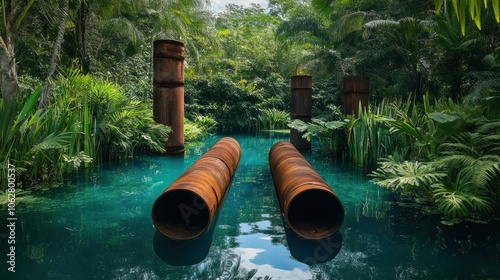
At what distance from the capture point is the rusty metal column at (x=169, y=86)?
25.1 feet

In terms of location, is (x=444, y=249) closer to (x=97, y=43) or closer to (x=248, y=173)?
(x=248, y=173)

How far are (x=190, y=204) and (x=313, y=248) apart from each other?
1245mm

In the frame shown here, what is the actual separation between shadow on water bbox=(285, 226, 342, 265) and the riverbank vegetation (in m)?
1.22

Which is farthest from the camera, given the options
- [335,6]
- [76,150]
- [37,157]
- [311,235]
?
[335,6]

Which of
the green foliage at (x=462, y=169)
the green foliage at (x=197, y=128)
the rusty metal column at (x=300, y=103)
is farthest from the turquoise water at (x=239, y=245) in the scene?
the green foliage at (x=197, y=128)

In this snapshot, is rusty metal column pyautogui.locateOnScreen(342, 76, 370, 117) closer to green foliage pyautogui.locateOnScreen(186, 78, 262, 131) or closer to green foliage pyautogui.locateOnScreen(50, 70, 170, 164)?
green foliage pyautogui.locateOnScreen(50, 70, 170, 164)

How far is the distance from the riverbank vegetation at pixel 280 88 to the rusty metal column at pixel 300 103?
1.06 ft

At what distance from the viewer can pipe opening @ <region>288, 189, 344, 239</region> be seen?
10.8ft

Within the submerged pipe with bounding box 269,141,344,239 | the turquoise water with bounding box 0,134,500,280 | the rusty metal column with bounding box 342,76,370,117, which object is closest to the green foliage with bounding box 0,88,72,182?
the turquoise water with bounding box 0,134,500,280

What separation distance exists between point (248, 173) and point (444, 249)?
3.96 meters

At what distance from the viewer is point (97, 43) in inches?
553

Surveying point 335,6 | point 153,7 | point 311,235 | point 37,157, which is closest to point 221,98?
point 153,7

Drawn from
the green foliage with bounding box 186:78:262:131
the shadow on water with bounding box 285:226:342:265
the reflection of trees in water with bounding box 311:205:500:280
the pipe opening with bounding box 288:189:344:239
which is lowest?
the shadow on water with bounding box 285:226:342:265

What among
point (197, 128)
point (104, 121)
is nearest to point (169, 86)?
point (104, 121)
